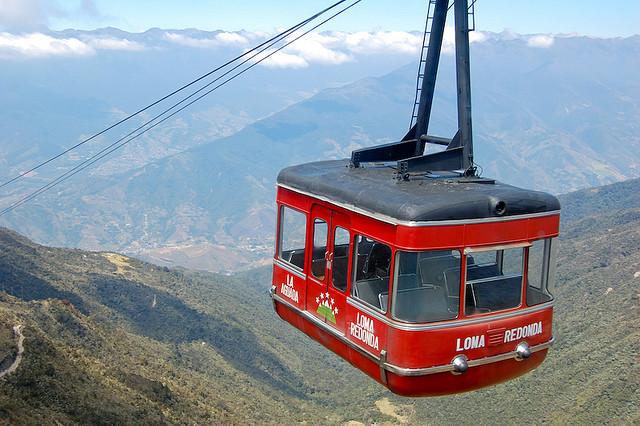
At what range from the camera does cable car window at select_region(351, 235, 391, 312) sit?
1188 centimetres

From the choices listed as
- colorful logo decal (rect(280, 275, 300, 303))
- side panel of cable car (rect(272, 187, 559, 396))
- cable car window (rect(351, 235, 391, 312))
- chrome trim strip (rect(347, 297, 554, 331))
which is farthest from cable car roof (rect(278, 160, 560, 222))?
colorful logo decal (rect(280, 275, 300, 303))

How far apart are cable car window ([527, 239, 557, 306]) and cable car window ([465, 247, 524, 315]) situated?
0.29 meters

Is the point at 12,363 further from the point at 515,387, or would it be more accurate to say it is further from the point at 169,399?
the point at 515,387

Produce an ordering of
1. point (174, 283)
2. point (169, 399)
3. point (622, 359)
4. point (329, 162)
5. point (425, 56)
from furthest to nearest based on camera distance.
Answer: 1. point (174, 283)
2. point (622, 359)
3. point (169, 399)
4. point (329, 162)
5. point (425, 56)

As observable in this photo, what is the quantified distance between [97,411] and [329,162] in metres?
23.2

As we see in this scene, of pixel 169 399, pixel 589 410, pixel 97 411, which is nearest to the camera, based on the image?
pixel 97 411

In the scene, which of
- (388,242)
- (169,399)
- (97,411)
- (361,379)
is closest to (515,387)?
(361,379)

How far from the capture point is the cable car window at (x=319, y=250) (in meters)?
13.4

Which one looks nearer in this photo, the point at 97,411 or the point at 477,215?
the point at 477,215

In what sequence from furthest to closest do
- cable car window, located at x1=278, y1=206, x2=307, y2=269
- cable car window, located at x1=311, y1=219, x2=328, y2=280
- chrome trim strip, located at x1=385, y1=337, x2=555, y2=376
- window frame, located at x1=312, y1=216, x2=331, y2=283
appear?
cable car window, located at x1=278, y1=206, x2=307, y2=269 < cable car window, located at x1=311, y1=219, x2=328, y2=280 < window frame, located at x1=312, y1=216, x2=331, y2=283 < chrome trim strip, located at x1=385, y1=337, x2=555, y2=376

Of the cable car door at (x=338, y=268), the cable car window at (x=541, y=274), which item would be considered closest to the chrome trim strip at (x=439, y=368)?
the cable car window at (x=541, y=274)

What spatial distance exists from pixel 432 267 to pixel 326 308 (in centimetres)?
272

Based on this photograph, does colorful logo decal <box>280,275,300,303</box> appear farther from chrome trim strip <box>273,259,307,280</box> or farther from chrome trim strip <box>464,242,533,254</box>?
chrome trim strip <box>464,242,533,254</box>

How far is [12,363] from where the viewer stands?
111 feet
